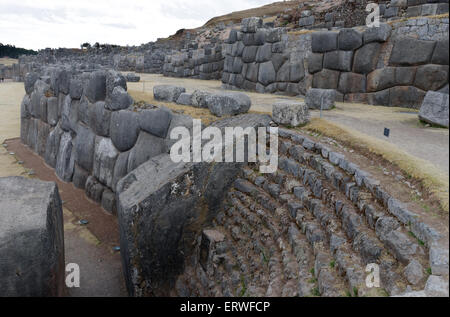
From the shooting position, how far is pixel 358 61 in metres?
9.91

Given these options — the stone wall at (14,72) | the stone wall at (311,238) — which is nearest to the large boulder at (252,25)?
the stone wall at (311,238)

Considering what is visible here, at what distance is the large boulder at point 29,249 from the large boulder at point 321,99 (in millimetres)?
6210

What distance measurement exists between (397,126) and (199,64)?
1504 cm

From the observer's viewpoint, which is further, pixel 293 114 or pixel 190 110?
pixel 190 110

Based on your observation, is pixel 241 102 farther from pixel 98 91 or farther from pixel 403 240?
pixel 403 240

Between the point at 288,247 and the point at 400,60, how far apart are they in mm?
6256

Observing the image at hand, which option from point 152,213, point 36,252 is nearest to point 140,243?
point 152,213

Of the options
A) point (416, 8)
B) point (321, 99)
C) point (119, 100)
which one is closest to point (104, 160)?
point (119, 100)

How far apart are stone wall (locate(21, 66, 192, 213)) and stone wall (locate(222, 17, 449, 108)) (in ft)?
16.2

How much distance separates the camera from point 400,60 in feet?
29.7

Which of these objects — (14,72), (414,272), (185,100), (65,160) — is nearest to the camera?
(414,272)

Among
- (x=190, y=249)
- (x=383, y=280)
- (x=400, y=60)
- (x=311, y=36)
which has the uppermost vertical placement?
(x=311, y=36)

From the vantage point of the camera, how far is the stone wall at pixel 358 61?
8.55 m

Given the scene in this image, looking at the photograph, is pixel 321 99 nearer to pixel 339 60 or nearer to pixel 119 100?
pixel 339 60
